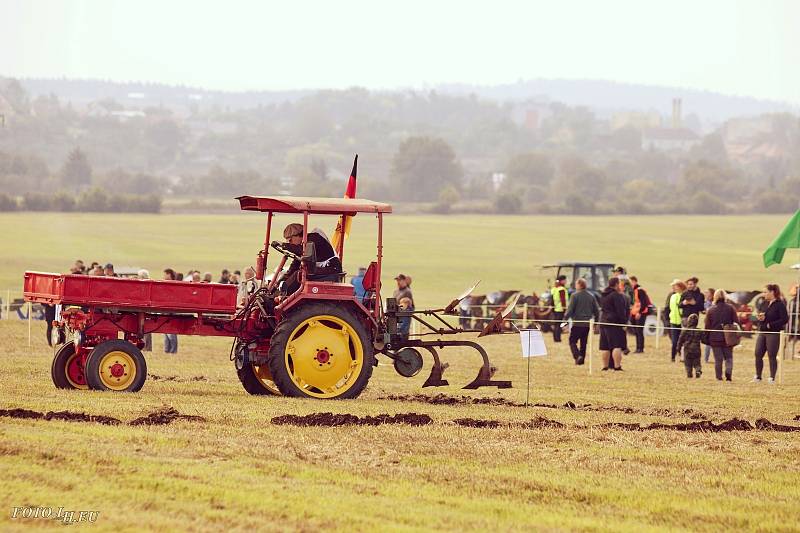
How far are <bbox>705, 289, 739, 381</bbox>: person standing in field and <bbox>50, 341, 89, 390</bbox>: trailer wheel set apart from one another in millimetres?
10537

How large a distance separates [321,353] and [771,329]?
9247 mm

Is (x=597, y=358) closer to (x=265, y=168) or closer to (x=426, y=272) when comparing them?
(x=426, y=272)

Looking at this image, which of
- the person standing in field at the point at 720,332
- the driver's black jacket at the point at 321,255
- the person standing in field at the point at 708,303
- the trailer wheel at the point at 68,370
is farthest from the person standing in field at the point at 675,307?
the trailer wheel at the point at 68,370

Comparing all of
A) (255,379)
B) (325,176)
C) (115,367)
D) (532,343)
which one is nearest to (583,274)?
(532,343)

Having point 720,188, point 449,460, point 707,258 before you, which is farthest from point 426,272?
point 720,188

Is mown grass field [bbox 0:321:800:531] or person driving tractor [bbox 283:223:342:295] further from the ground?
person driving tractor [bbox 283:223:342:295]

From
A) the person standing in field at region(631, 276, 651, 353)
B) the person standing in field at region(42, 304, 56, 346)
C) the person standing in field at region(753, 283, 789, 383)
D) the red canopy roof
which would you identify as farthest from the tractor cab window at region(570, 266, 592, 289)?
the red canopy roof

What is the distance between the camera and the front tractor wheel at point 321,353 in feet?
50.4

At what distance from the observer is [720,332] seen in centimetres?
2255

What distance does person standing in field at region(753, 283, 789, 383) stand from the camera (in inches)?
867

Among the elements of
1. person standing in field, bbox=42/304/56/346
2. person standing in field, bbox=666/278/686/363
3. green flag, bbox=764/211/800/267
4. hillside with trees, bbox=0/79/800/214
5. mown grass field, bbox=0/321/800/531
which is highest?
hillside with trees, bbox=0/79/800/214

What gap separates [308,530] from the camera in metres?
8.80

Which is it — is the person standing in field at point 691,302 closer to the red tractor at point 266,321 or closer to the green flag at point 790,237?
the green flag at point 790,237

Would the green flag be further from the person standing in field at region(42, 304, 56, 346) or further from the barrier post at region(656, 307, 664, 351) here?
the person standing in field at region(42, 304, 56, 346)
